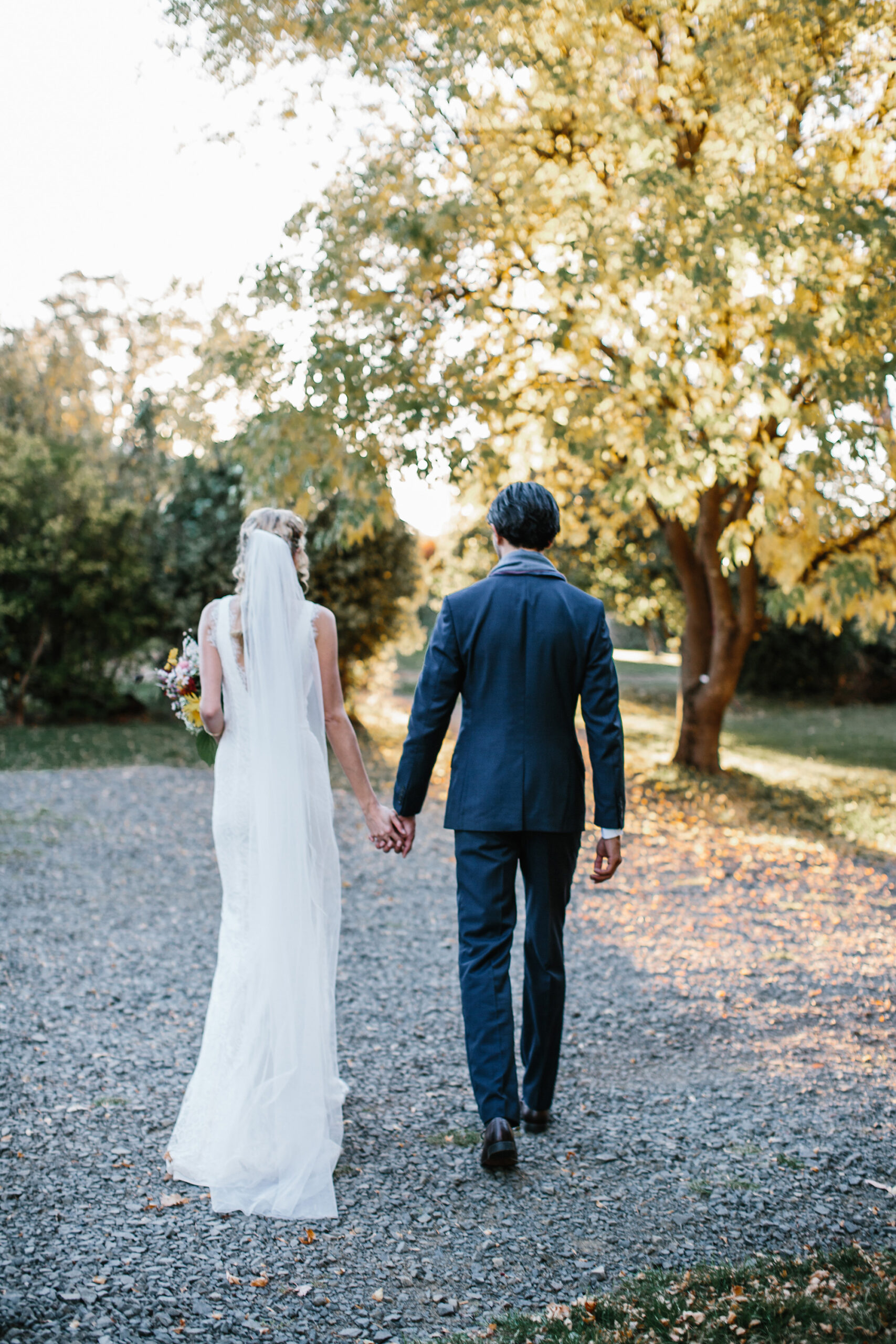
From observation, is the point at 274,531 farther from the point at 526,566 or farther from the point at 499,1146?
the point at 499,1146

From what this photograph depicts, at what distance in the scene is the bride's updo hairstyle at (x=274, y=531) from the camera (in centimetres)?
365

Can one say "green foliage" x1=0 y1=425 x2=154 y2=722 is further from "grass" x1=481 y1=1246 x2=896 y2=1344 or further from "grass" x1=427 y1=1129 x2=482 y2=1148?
"grass" x1=481 y1=1246 x2=896 y2=1344

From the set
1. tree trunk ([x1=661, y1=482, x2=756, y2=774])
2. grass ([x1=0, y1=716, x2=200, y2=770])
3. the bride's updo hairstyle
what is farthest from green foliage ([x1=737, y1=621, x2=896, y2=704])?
the bride's updo hairstyle

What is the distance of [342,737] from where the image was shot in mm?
3762

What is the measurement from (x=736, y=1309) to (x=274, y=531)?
2686 mm

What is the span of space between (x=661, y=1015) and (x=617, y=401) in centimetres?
536

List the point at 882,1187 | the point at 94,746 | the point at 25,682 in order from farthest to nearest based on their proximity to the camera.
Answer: the point at 25,682
the point at 94,746
the point at 882,1187

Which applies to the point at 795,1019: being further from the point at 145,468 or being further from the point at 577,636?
the point at 145,468

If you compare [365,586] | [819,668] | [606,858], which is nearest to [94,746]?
[365,586]

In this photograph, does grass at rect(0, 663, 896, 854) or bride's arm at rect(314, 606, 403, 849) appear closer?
bride's arm at rect(314, 606, 403, 849)

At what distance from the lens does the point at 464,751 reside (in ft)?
11.8

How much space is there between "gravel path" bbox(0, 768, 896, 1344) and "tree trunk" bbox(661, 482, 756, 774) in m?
5.10

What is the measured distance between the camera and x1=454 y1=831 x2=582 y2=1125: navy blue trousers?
3498mm

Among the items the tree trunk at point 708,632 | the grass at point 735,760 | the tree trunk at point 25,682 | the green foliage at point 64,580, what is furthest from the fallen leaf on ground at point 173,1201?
the tree trunk at point 25,682
